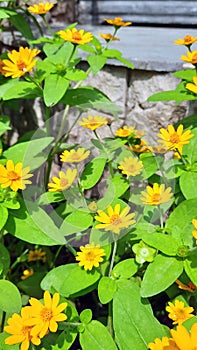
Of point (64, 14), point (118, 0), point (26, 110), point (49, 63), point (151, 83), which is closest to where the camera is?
point (49, 63)

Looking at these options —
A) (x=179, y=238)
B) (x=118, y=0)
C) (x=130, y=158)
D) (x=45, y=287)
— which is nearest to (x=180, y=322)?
(x=179, y=238)

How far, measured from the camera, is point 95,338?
1.04 meters

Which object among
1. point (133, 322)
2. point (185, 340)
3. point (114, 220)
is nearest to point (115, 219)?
point (114, 220)

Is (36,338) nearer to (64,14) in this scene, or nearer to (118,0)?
(64,14)

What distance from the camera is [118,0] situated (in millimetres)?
2688

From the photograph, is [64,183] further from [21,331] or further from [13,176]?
[21,331]

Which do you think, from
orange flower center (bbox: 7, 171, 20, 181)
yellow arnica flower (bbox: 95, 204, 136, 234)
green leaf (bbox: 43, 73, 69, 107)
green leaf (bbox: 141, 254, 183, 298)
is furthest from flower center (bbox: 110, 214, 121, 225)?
green leaf (bbox: 43, 73, 69, 107)

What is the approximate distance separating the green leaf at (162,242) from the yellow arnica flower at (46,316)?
0.75 feet

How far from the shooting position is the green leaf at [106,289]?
1.06 meters

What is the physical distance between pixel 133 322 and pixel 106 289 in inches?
3.7

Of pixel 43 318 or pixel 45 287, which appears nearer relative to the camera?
pixel 43 318

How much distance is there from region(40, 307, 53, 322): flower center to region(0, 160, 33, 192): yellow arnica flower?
0.27 meters

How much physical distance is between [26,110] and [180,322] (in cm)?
134

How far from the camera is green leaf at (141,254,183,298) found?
3.39 feet
